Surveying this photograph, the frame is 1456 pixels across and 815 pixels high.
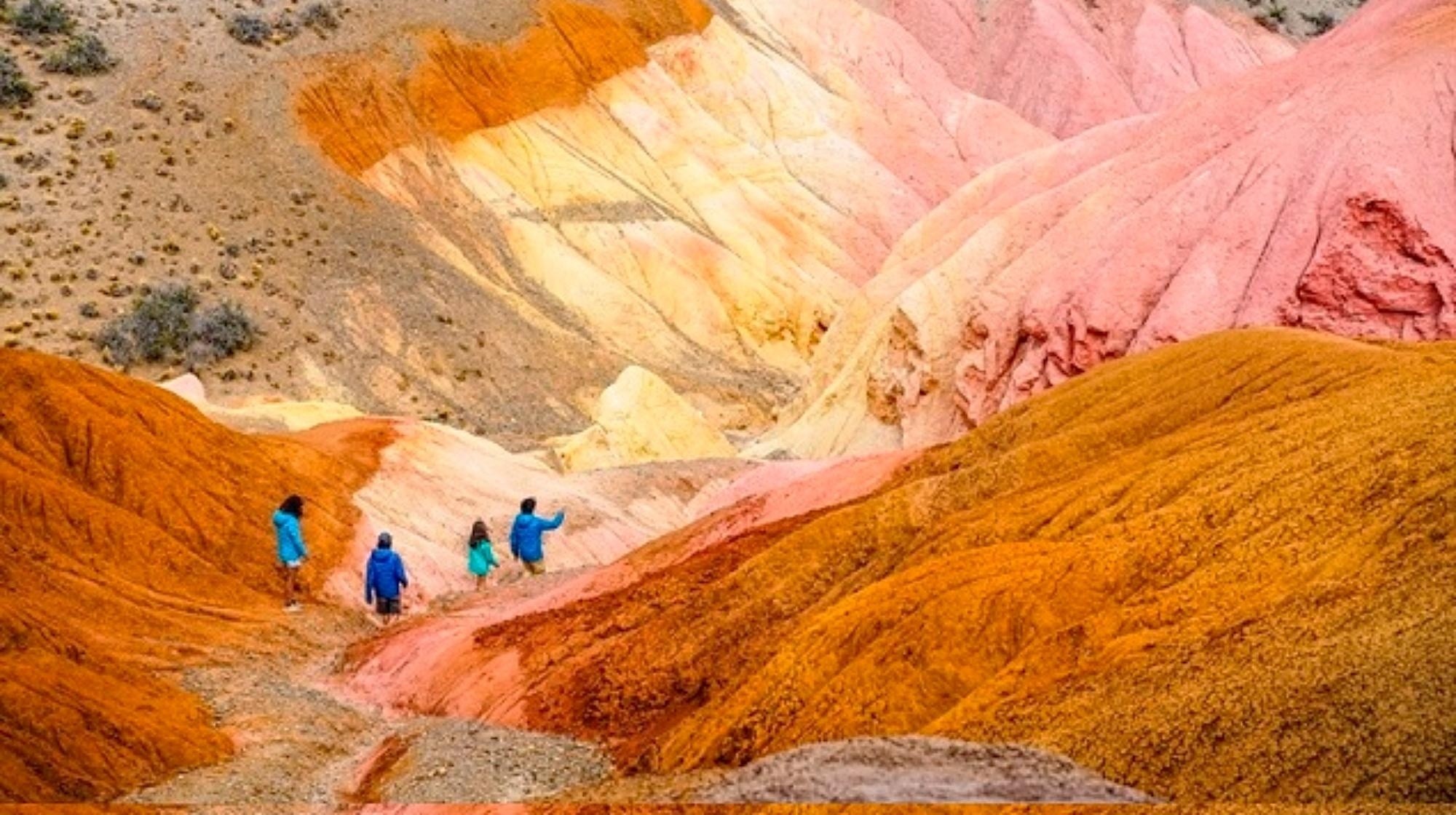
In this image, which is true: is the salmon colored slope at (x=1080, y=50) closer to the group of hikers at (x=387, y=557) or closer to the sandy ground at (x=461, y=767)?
the group of hikers at (x=387, y=557)

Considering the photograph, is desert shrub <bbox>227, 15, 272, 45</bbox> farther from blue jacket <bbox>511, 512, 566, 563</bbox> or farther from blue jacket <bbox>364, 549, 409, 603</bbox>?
blue jacket <bbox>364, 549, 409, 603</bbox>

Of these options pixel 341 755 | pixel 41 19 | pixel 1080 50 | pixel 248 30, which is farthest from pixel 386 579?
pixel 1080 50

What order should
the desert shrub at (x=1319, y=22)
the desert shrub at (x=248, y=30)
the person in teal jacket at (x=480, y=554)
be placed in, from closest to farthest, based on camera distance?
the person in teal jacket at (x=480, y=554) → the desert shrub at (x=248, y=30) → the desert shrub at (x=1319, y=22)

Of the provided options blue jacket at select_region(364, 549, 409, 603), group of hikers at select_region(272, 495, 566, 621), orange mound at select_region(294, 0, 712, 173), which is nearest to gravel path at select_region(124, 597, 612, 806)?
group of hikers at select_region(272, 495, 566, 621)

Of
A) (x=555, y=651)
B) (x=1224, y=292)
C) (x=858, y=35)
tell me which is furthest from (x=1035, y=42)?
(x=555, y=651)

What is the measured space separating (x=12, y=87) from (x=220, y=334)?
10644mm

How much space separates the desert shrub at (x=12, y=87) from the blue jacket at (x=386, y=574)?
94.7 ft

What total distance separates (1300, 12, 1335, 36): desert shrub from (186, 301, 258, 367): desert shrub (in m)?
59.4

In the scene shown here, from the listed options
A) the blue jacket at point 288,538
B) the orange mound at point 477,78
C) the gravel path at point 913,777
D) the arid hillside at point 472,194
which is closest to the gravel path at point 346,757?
the gravel path at point 913,777

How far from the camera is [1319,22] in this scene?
78938mm

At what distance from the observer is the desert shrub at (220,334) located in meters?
36.3

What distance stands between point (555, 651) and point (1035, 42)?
210 feet

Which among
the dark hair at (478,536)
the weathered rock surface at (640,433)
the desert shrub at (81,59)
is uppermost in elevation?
the dark hair at (478,536)

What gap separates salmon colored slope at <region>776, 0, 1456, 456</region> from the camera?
21.7 metres
